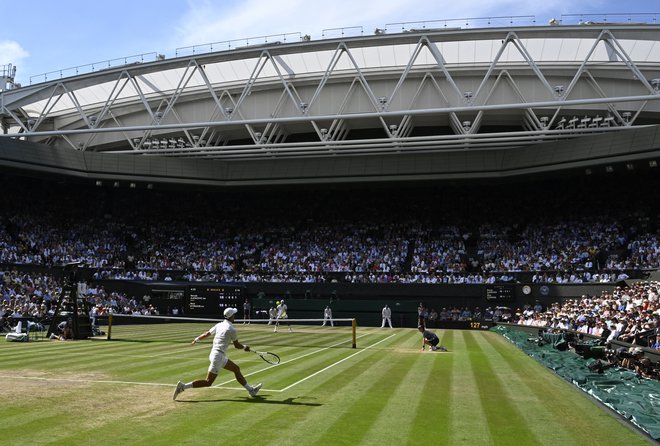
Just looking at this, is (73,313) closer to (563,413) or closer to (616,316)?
(563,413)

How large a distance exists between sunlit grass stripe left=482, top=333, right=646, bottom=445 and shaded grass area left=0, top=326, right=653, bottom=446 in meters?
0.03

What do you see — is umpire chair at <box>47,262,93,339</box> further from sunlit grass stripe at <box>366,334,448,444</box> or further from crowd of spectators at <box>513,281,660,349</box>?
crowd of spectators at <box>513,281,660,349</box>

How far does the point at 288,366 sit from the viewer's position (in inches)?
694

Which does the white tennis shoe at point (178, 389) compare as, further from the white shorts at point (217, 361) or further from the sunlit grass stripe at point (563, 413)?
the sunlit grass stripe at point (563, 413)

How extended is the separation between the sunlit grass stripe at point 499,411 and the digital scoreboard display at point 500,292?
25.5 metres

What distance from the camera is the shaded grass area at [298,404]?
9117 millimetres

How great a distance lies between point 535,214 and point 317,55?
2352 centimetres

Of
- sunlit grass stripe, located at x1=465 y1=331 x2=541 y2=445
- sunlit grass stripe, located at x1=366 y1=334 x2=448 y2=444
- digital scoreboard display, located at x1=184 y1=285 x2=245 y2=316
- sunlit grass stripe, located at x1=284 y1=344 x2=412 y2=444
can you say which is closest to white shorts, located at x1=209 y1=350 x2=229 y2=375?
sunlit grass stripe, located at x1=284 y1=344 x2=412 y2=444

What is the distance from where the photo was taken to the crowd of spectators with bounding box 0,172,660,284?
45.3 m

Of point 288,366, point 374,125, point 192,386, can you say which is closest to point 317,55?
point 374,125

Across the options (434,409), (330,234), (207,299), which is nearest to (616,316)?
(434,409)

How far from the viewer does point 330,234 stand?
5506 cm

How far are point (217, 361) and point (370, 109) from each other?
1391 inches

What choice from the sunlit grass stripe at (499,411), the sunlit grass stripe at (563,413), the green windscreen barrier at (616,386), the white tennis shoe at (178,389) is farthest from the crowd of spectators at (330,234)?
the white tennis shoe at (178,389)
